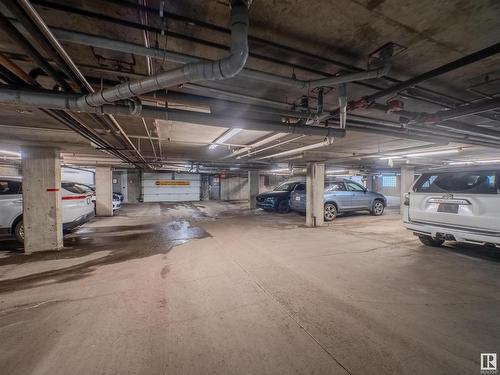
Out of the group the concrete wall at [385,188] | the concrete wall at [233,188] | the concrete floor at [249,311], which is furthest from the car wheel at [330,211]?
the concrete wall at [385,188]

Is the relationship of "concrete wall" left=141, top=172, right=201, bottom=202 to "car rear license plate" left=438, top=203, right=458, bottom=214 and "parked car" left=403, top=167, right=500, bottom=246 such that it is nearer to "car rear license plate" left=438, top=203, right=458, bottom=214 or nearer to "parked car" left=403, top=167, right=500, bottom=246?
"parked car" left=403, top=167, right=500, bottom=246

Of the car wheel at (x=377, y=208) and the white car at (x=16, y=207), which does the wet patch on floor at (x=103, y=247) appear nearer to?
the white car at (x=16, y=207)

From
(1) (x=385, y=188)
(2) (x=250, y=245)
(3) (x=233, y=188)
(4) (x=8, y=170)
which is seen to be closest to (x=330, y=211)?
(2) (x=250, y=245)

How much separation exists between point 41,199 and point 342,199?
31.0 feet

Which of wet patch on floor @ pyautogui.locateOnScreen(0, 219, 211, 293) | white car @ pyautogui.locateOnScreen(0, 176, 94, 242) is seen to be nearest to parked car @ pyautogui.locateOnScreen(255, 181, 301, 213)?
wet patch on floor @ pyautogui.locateOnScreen(0, 219, 211, 293)

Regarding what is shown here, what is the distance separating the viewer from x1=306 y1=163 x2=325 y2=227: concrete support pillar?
7.73 meters

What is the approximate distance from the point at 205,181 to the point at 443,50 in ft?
63.6

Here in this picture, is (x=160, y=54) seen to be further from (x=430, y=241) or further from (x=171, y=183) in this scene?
(x=171, y=183)

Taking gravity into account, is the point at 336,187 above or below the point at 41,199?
above

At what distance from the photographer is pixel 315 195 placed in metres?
7.82

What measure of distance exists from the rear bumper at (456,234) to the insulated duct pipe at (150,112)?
8.72 feet

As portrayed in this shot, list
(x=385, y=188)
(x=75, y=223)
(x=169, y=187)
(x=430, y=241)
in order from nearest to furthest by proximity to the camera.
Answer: (x=430, y=241), (x=75, y=223), (x=169, y=187), (x=385, y=188)

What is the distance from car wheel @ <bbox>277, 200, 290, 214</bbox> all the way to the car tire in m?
3.81

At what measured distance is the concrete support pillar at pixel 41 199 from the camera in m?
4.74
